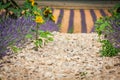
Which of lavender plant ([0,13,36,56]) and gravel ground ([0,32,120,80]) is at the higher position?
lavender plant ([0,13,36,56])

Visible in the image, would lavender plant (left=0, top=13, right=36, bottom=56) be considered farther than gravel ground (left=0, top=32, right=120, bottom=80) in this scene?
Yes

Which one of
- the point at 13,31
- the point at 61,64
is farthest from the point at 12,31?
the point at 61,64

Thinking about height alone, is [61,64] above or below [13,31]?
below

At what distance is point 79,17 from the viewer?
942 centimetres

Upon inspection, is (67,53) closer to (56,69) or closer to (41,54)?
(41,54)

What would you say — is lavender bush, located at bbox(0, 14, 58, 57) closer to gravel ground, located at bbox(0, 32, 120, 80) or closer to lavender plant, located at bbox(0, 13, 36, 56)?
lavender plant, located at bbox(0, 13, 36, 56)

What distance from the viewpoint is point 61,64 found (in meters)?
4.75

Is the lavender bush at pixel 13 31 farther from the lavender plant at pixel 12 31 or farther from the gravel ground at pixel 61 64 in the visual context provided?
the gravel ground at pixel 61 64

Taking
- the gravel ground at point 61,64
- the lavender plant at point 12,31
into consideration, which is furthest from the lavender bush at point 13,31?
the gravel ground at point 61,64

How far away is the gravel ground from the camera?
422 centimetres

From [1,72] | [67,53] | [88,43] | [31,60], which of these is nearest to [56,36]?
[88,43]

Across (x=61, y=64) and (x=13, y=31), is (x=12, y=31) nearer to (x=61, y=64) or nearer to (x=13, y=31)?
(x=13, y=31)

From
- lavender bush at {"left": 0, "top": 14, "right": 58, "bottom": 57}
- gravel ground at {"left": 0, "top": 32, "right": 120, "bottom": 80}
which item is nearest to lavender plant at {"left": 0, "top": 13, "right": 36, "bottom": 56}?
lavender bush at {"left": 0, "top": 14, "right": 58, "bottom": 57}

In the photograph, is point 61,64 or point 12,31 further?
point 12,31
